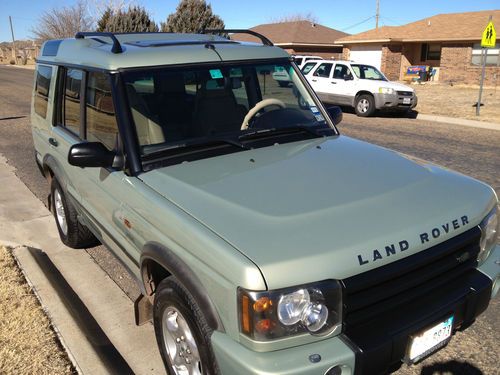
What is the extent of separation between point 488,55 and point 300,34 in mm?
19195

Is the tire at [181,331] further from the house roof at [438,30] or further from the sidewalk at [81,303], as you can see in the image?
the house roof at [438,30]

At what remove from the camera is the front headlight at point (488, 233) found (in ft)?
8.66

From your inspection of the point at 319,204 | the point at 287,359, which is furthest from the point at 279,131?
the point at 287,359

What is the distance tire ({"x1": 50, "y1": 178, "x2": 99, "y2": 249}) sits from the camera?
4.40 m

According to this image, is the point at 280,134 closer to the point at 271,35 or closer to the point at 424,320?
the point at 424,320

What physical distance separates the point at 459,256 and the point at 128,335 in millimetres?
2263

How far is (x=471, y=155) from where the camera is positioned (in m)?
9.01

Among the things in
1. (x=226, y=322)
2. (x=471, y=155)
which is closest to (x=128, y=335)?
(x=226, y=322)

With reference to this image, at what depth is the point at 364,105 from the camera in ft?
50.1

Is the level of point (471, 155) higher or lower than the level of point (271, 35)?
lower

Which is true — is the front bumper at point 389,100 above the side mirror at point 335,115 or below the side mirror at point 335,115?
below

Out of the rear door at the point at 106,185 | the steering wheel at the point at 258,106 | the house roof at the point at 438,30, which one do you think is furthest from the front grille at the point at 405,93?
the house roof at the point at 438,30

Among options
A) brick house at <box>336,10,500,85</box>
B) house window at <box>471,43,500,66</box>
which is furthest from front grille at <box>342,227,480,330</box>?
house window at <box>471,43,500,66</box>

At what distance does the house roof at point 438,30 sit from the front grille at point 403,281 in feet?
99.2
